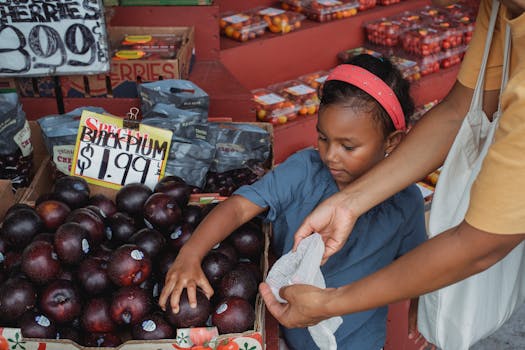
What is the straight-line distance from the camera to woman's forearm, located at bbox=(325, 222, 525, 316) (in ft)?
3.39

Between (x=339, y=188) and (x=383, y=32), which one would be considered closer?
(x=339, y=188)

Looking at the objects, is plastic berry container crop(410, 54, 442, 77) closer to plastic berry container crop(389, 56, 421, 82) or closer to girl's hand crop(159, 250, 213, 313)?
plastic berry container crop(389, 56, 421, 82)

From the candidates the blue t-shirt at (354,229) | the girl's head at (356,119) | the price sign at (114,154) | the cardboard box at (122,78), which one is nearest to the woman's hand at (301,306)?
the blue t-shirt at (354,229)

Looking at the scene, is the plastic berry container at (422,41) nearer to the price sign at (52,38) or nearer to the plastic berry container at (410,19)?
the plastic berry container at (410,19)

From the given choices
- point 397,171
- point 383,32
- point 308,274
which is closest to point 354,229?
point 397,171

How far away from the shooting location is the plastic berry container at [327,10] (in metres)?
4.26

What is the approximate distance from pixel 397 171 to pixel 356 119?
7.4 inches

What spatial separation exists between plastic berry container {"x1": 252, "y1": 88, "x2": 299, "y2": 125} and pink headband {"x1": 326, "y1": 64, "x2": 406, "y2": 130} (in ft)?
6.59

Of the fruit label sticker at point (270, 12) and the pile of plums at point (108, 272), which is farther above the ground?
the fruit label sticker at point (270, 12)

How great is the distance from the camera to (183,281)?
149cm

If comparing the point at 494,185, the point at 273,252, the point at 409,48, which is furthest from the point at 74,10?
the point at 409,48

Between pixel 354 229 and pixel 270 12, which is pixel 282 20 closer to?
pixel 270 12

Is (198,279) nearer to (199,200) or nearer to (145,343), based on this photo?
(145,343)

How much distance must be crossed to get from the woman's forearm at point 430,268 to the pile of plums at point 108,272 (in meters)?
0.37
